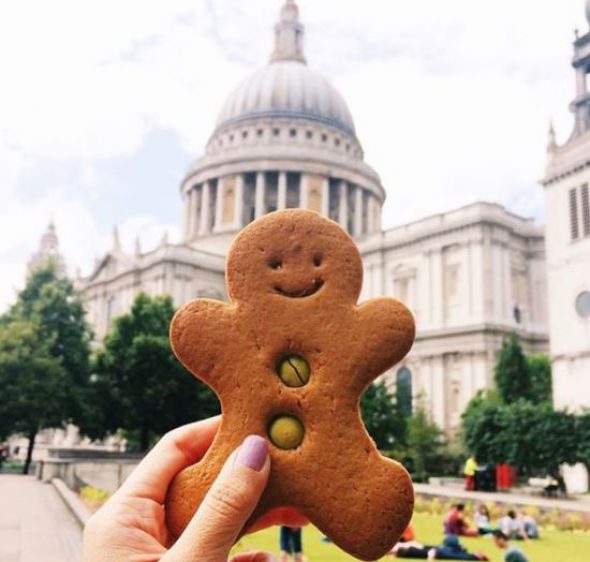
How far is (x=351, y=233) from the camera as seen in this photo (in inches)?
2972

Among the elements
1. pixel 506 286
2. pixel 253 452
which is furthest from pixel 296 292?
pixel 506 286

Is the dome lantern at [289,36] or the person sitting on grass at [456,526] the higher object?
the dome lantern at [289,36]

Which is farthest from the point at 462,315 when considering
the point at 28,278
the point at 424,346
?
the point at 28,278

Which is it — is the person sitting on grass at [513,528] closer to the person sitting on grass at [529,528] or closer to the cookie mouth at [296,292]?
the person sitting on grass at [529,528]

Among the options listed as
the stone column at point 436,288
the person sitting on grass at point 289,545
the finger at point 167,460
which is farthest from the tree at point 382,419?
the finger at point 167,460

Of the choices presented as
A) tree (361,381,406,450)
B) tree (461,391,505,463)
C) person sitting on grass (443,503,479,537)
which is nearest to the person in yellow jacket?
tree (461,391,505,463)

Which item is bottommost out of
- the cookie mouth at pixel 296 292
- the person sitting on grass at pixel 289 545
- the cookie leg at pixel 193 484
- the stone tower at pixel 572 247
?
the person sitting on grass at pixel 289 545

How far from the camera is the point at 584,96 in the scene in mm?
38156

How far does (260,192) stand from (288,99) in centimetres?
1519

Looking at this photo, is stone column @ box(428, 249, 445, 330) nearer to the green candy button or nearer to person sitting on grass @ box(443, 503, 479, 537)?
person sitting on grass @ box(443, 503, 479, 537)

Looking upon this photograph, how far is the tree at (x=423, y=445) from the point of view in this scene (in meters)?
43.1

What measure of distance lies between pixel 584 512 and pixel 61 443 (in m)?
57.5

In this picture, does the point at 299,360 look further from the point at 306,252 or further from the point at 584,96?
the point at 584,96

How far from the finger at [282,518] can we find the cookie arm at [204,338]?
77 cm
